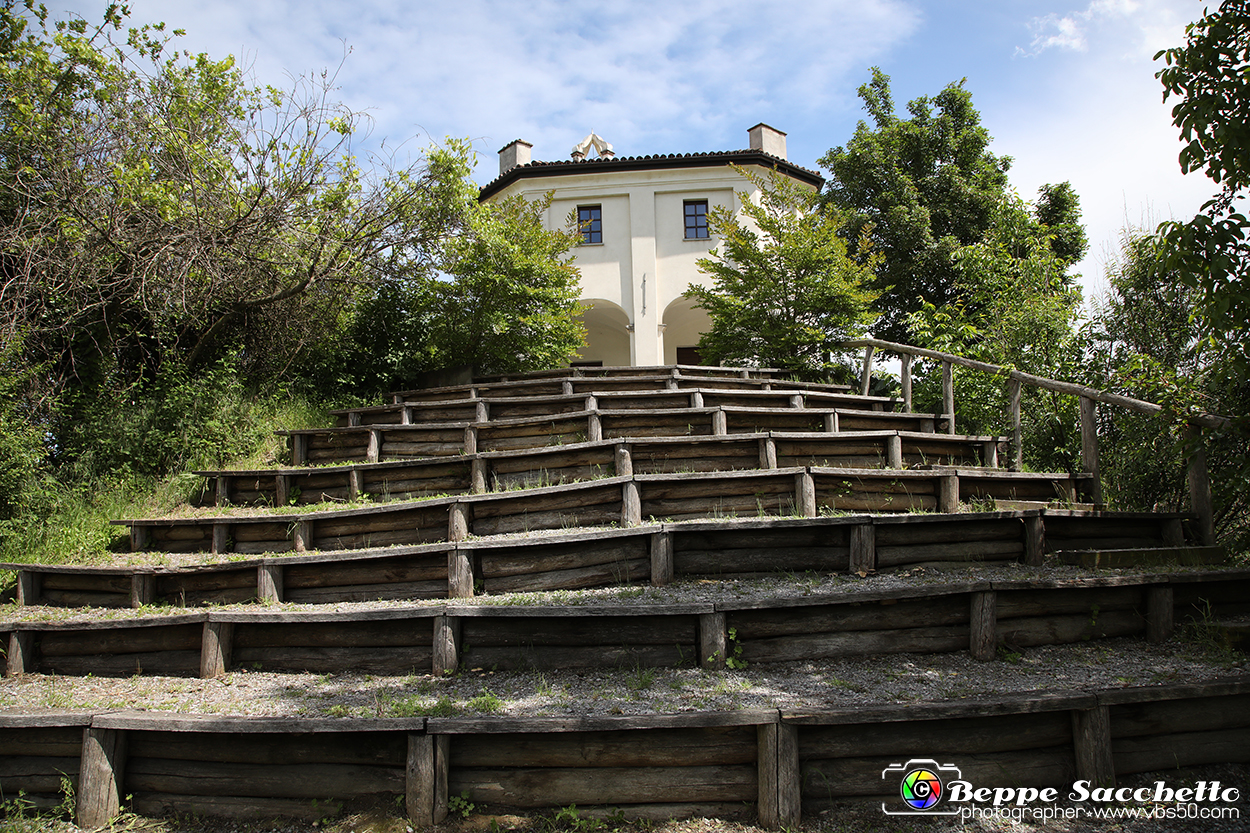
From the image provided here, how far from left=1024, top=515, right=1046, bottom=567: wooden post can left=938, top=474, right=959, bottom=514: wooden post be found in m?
0.72

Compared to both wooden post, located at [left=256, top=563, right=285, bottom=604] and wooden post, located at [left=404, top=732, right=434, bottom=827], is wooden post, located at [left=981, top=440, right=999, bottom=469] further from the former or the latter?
wooden post, located at [left=256, top=563, right=285, bottom=604]

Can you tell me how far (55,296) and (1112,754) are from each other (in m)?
9.64

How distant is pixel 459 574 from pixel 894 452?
4.25 m

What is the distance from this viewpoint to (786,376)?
10664 millimetres

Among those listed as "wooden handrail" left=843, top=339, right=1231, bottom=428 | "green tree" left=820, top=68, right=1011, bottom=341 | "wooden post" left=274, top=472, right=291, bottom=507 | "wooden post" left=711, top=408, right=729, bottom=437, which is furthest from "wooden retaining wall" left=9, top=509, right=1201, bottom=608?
"green tree" left=820, top=68, right=1011, bottom=341

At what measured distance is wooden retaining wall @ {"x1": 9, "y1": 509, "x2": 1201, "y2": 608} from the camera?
4551 millimetres

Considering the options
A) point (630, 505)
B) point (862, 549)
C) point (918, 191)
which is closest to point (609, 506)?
point (630, 505)

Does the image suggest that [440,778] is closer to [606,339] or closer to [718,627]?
[718,627]

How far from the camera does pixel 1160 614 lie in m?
4.06

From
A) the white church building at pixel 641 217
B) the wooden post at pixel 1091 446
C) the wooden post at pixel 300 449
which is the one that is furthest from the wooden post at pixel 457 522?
the white church building at pixel 641 217

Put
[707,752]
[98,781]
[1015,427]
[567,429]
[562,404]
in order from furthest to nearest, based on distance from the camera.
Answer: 1. [562,404]
2. [567,429]
3. [1015,427]
4. [98,781]
5. [707,752]

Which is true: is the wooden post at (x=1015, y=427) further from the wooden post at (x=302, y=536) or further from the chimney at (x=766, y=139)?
the chimney at (x=766, y=139)

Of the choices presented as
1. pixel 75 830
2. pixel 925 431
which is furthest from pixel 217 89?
pixel 925 431

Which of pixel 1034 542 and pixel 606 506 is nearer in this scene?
pixel 1034 542
